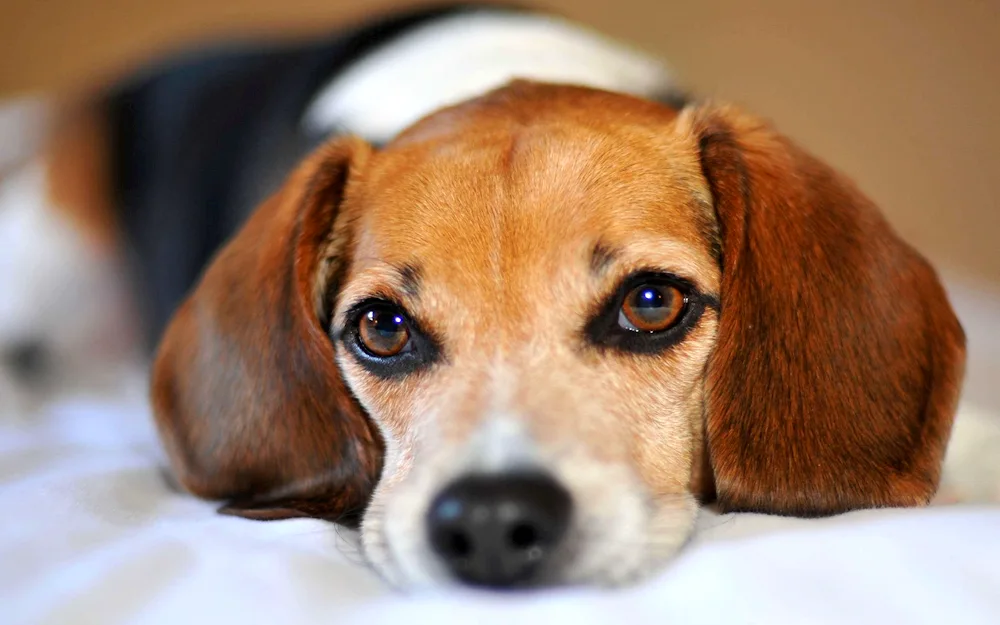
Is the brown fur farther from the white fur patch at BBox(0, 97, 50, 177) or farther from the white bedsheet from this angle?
the white bedsheet

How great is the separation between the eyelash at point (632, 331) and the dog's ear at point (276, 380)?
463 mm

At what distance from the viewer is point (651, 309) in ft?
4.74

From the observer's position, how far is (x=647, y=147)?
1611 mm

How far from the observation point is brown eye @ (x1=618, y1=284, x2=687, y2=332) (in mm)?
1435

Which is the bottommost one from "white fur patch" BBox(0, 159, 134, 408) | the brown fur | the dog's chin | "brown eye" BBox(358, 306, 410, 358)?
"white fur patch" BBox(0, 159, 134, 408)

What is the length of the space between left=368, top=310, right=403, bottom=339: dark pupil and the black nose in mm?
437

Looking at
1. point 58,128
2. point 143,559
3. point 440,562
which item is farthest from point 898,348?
point 58,128

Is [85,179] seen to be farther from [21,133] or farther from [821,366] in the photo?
[821,366]

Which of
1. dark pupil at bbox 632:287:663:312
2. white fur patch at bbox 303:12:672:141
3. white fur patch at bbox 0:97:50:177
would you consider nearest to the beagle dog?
dark pupil at bbox 632:287:663:312

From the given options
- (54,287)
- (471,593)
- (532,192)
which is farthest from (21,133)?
(471,593)

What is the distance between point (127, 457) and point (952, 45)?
345 centimetres

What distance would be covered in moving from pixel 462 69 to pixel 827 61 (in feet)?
7.11

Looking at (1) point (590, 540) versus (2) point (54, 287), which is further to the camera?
(2) point (54, 287)

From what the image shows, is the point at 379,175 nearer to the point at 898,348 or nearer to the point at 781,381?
the point at 781,381
